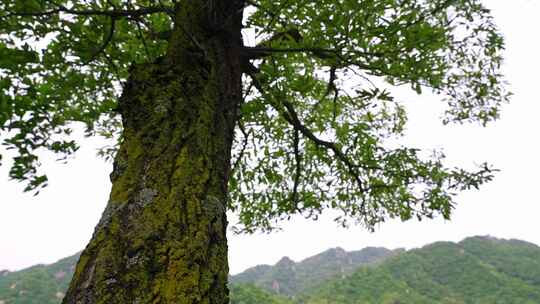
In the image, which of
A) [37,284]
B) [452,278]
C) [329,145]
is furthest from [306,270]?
[329,145]

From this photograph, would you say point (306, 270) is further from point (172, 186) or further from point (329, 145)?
point (172, 186)

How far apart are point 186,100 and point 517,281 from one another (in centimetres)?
7977

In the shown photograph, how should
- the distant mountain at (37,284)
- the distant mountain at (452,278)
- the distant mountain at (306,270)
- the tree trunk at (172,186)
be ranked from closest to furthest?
the tree trunk at (172,186)
the distant mountain at (452,278)
the distant mountain at (37,284)
the distant mountain at (306,270)

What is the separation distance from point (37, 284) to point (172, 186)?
88.3 metres

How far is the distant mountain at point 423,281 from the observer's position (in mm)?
61188

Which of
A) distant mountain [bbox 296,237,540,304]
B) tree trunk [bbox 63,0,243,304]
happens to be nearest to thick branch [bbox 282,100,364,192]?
tree trunk [bbox 63,0,243,304]

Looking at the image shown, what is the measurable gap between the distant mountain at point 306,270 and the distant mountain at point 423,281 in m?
40.5

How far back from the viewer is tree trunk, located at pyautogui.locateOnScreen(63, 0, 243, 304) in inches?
77.6

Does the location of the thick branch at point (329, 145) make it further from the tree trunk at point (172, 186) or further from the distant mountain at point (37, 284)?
the distant mountain at point (37, 284)

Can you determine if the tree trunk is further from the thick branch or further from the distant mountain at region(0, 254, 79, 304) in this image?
the distant mountain at region(0, 254, 79, 304)

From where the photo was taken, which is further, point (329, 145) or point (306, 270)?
point (306, 270)

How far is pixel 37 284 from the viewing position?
72375 millimetres

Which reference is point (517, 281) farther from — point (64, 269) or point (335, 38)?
point (64, 269)

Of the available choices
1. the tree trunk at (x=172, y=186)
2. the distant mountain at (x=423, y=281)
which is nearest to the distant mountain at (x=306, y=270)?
the distant mountain at (x=423, y=281)
